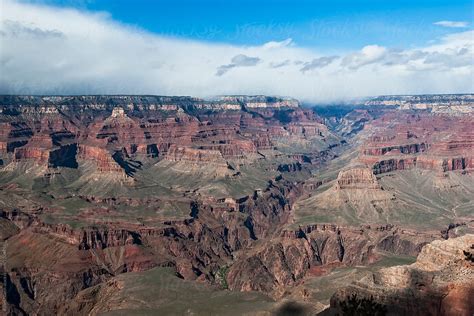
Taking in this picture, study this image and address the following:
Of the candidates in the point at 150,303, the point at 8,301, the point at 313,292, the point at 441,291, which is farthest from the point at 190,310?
the point at 8,301

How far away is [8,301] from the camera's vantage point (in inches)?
6993

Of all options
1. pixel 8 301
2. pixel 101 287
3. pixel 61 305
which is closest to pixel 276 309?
pixel 101 287

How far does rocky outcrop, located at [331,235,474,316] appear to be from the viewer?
8300 cm

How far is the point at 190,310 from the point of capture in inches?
5182

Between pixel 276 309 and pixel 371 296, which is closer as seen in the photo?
pixel 371 296

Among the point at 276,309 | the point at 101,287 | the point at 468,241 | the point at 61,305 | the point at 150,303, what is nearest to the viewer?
the point at 468,241

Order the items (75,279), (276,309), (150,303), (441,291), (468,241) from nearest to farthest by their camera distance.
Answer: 1. (441,291)
2. (468,241)
3. (276,309)
4. (150,303)
5. (75,279)

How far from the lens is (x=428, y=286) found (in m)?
88.0

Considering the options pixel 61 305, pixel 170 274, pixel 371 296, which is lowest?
pixel 61 305

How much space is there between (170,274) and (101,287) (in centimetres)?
2098

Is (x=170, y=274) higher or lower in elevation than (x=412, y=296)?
lower

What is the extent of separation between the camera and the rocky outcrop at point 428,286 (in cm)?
8300

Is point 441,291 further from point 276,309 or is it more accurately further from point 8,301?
point 8,301

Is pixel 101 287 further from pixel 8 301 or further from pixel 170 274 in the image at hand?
pixel 8 301
